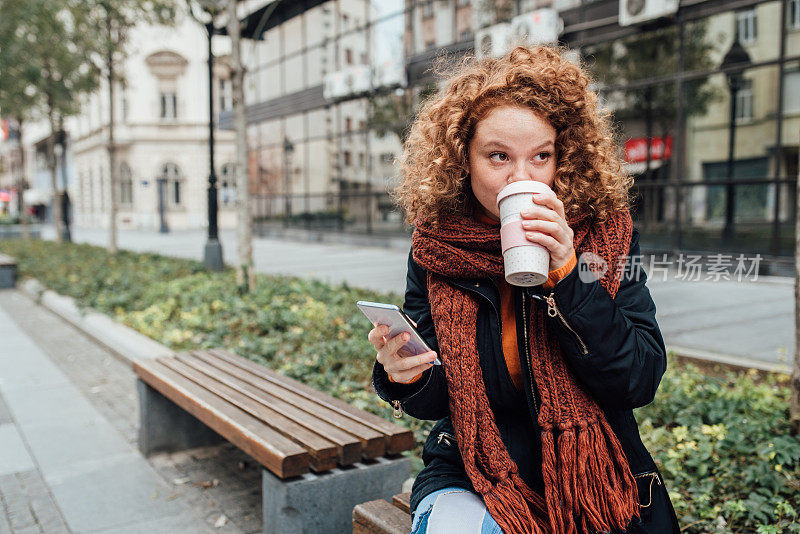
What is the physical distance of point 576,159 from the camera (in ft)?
5.22

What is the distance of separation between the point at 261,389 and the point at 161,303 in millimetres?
4587

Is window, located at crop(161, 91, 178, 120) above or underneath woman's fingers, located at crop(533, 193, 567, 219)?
above

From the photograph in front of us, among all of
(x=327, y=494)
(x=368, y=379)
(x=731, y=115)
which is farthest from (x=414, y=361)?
(x=731, y=115)

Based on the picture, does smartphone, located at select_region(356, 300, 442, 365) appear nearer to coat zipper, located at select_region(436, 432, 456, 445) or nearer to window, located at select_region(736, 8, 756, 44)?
coat zipper, located at select_region(436, 432, 456, 445)

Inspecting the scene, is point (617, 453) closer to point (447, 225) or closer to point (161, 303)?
point (447, 225)

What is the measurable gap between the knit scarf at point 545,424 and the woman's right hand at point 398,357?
9 cm

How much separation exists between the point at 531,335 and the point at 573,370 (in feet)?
0.39

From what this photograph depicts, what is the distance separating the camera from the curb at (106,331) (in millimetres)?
5785

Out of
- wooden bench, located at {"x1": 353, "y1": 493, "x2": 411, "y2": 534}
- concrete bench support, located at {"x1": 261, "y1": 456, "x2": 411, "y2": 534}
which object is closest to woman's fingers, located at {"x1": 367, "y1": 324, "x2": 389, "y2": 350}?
wooden bench, located at {"x1": 353, "y1": 493, "x2": 411, "y2": 534}

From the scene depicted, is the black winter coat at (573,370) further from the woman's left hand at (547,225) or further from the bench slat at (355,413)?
the bench slat at (355,413)


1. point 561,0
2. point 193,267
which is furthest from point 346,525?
point 561,0

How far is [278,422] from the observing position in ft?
9.23

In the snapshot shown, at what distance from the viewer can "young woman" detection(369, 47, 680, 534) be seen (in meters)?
1.49

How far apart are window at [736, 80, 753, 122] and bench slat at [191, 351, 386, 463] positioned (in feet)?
36.7
